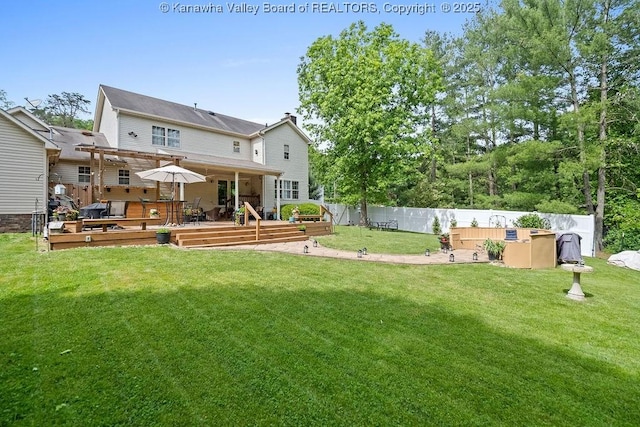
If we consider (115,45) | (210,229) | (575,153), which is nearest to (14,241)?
(210,229)

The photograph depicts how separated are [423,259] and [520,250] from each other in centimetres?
266

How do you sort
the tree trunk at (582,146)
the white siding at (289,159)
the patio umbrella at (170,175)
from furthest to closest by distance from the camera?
the white siding at (289,159), the tree trunk at (582,146), the patio umbrella at (170,175)

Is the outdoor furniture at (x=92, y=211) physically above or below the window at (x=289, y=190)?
below

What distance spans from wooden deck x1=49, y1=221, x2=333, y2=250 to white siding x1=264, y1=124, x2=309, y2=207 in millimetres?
7485

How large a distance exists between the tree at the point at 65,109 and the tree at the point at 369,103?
118ft

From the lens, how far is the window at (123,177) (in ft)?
47.1

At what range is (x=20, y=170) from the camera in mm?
11070

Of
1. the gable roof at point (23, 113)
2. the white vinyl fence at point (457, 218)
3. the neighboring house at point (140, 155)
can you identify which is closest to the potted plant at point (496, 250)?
the white vinyl fence at point (457, 218)

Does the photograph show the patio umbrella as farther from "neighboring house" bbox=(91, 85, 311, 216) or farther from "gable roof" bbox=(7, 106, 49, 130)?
"gable roof" bbox=(7, 106, 49, 130)

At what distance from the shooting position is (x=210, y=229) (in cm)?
1008

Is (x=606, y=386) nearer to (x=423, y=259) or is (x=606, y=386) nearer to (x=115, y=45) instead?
(x=423, y=259)

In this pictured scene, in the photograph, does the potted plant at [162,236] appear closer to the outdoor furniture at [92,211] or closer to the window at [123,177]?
the outdoor furniture at [92,211]

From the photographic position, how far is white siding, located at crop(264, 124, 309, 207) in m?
19.4

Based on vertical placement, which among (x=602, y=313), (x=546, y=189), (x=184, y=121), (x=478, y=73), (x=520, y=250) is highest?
(x=478, y=73)
